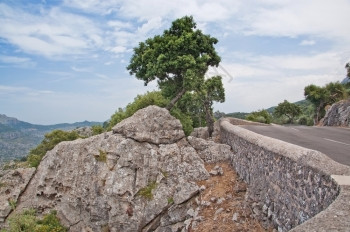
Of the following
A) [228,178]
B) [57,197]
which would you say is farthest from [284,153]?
[57,197]

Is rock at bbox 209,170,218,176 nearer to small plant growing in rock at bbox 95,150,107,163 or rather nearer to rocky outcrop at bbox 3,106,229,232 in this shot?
rocky outcrop at bbox 3,106,229,232

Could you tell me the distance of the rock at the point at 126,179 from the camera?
17.6 m

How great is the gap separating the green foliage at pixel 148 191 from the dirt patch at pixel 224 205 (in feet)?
8.83

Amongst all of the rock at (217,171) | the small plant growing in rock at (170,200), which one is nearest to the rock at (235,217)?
the small plant growing in rock at (170,200)

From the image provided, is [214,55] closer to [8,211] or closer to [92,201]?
[92,201]

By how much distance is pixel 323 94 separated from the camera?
61.5 meters

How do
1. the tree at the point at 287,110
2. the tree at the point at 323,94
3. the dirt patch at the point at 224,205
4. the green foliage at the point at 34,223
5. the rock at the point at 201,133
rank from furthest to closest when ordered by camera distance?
the tree at the point at 287,110, the tree at the point at 323,94, the rock at the point at 201,133, the green foliage at the point at 34,223, the dirt patch at the point at 224,205

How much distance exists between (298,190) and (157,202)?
9934 millimetres

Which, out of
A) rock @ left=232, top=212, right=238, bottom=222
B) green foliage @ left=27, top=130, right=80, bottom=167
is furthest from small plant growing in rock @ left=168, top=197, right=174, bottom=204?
green foliage @ left=27, top=130, right=80, bottom=167

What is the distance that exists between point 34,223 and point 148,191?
27.4 ft

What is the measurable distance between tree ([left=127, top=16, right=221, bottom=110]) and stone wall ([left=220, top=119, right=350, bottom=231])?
10598mm

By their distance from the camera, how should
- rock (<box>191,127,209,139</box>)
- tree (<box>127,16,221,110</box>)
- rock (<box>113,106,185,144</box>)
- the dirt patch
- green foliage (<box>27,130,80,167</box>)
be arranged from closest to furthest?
1. the dirt patch
2. rock (<box>113,106,185,144</box>)
3. tree (<box>127,16,221,110</box>)
4. rock (<box>191,127,209,139</box>)
5. green foliage (<box>27,130,80,167</box>)

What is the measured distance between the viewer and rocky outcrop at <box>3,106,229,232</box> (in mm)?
17562

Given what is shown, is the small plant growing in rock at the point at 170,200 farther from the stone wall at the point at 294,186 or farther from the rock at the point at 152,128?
the rock at the point at 152,128
